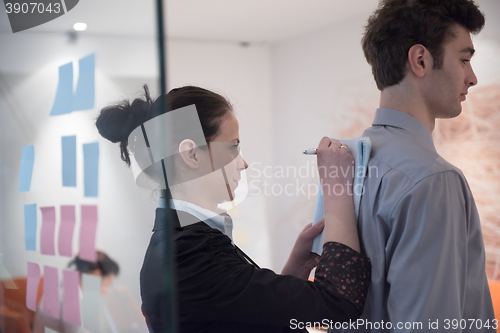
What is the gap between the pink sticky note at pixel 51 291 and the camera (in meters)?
0.37

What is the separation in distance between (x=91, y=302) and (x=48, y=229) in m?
0.08

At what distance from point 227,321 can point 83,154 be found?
20.3 inches

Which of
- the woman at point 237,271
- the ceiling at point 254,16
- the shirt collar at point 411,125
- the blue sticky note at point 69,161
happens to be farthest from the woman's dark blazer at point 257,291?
the ceiling at point 254,16

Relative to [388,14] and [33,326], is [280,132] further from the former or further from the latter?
[33,326]

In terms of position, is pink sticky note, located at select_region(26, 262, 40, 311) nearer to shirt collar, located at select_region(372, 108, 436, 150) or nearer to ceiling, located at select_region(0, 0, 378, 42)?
shirt collar, located at select_region(372, 108, 436, 150)

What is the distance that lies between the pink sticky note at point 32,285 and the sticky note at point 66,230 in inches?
1.9

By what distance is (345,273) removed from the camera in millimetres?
708

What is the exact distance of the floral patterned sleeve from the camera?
71 cm

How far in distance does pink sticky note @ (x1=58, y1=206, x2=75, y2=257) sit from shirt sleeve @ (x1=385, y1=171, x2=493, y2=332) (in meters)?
0.54

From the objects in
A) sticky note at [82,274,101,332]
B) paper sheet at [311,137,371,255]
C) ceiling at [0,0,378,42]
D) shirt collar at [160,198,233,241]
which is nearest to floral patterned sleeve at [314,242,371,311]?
paper sheet at [311,137,371,255]

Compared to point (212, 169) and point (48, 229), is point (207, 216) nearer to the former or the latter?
point (212, 169)

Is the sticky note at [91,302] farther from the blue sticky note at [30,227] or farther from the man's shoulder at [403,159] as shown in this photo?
the man's shoulder at [403,159]

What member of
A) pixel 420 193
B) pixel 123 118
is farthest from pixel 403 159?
pixel 123 118

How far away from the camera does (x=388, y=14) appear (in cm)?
86
